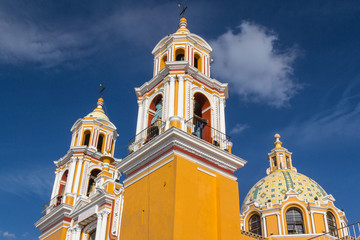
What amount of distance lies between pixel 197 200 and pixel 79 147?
9.84 metres

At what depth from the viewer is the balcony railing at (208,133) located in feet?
45.3

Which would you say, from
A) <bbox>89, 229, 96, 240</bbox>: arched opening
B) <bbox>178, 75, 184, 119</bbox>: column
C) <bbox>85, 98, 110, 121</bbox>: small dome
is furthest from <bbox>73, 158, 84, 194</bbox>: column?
<bbox>178, 75, 184, 119</bbox>: column

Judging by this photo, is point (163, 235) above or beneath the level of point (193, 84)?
beneath

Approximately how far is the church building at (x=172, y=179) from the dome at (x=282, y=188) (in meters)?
0.12

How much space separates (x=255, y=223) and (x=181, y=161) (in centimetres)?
1341

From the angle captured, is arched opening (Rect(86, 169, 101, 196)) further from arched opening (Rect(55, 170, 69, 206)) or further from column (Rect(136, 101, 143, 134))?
column (Rect(136, 101, 143, 134))

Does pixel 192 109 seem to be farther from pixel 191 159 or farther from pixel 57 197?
pixel 57 197

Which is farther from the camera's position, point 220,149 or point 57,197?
point 57,197

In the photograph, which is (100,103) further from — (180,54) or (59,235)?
(180,54)

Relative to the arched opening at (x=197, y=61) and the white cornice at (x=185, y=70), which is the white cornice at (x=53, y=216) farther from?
the arched opening at (x=197, y=61)

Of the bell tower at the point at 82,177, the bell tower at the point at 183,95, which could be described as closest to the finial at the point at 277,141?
the bell tower at the point at 82,177

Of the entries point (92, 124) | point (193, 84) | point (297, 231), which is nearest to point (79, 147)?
point (92, 124)

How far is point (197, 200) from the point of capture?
11875 mm

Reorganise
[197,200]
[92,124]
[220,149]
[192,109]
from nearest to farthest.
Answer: [197,200], [220,149], [192,109], [92,124]
